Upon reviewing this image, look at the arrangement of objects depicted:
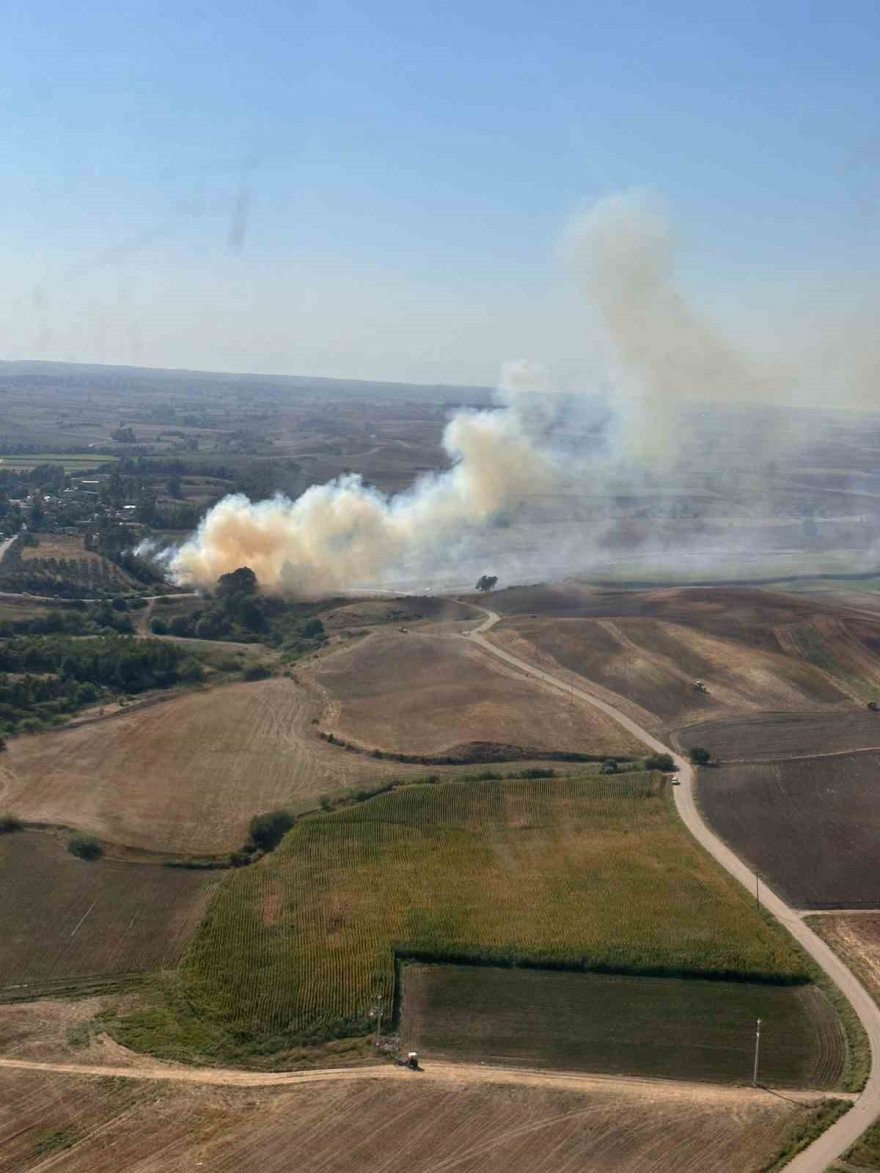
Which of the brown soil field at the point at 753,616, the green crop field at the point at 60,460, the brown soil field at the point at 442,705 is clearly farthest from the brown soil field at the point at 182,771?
the green crop field at the point at 60,460

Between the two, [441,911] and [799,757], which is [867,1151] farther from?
[799,757]

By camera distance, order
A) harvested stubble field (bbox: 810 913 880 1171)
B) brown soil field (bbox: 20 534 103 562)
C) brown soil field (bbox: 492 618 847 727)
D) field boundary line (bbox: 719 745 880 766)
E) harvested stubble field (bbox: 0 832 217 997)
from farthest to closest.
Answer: brown soil field (bbox: 20 534 103 562) < brown soil field (bbox: 492 618 847 727) < field boundary line (bbox: 719 745 880 766) < harvested stubble field (bbox: 810 913 880 1171) < harvested stubble field (bbox: 0 832 217 997)

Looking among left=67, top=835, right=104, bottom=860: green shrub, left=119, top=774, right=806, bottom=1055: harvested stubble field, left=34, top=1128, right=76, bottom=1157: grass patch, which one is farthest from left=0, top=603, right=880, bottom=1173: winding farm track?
left=67, top=835, right=104, bottom=860: green shrub

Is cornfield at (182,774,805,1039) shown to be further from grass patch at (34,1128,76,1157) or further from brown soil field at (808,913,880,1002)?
grass patch at (34,1128,76,1157)

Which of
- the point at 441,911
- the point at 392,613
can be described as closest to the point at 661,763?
the point at 441,911

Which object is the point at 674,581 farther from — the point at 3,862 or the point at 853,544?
the point at 3,862

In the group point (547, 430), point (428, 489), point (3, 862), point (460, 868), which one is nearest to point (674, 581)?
point (428, 489)
